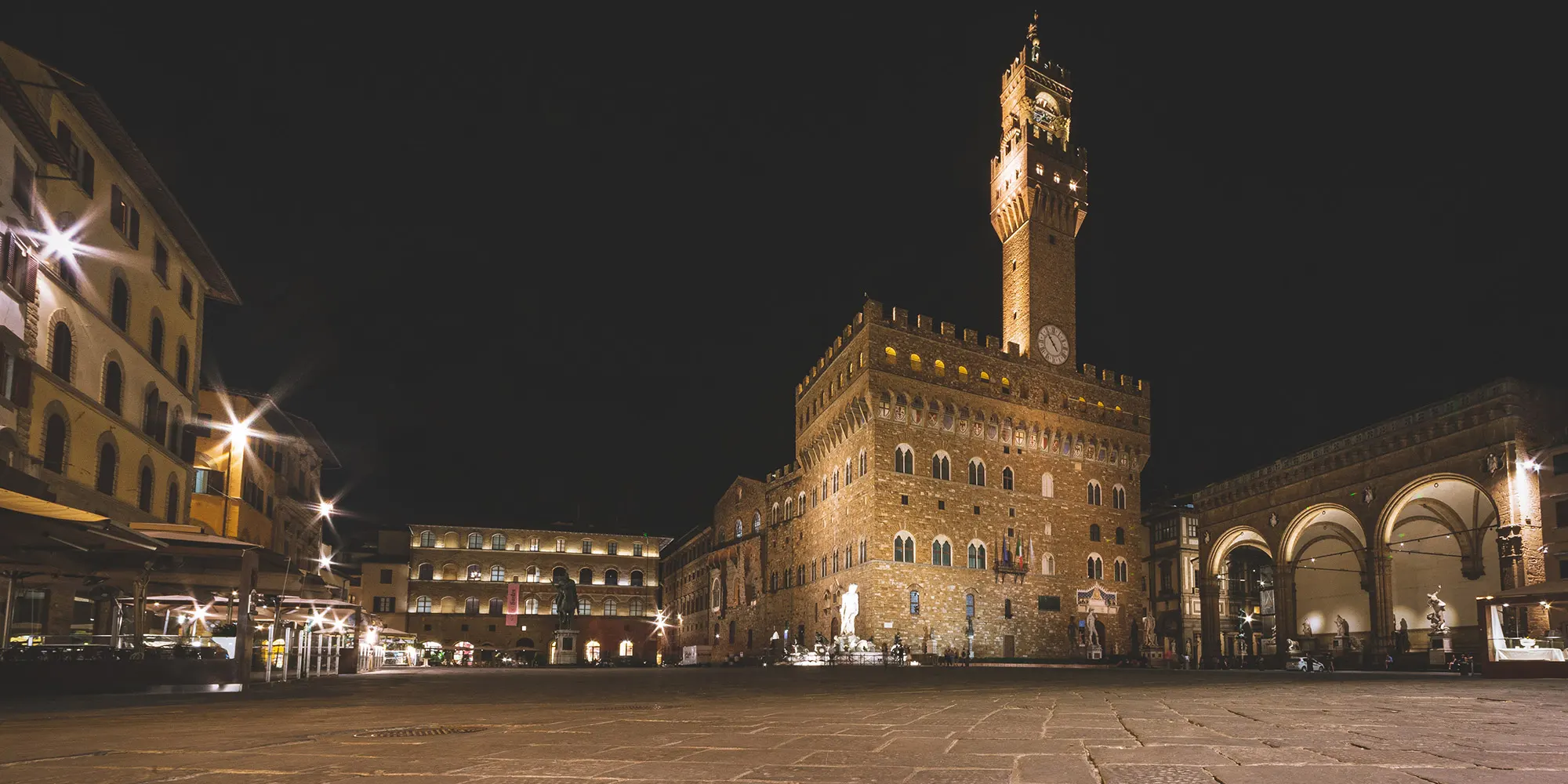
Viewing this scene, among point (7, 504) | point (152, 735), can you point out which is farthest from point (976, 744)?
point (7, 504)

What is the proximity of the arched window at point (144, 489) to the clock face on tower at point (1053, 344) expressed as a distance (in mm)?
37046

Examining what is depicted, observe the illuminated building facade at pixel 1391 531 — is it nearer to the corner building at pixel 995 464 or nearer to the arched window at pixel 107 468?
the corner building at pixel 995 464

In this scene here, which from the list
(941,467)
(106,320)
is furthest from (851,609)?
(106,320)

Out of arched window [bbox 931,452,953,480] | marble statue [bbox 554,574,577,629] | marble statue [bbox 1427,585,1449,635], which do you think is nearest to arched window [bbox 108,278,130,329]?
marble statue [bbox 554,574,577,629]

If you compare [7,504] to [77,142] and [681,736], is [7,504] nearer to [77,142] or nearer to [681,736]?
[681,736]

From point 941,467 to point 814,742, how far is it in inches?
1567

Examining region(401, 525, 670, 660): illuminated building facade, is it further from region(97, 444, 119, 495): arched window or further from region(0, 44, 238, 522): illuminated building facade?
region(97, 444, 119, 495): arched window

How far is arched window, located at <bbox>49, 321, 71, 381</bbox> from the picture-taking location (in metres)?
19.9

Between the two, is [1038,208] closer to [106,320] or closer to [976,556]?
[976,556]

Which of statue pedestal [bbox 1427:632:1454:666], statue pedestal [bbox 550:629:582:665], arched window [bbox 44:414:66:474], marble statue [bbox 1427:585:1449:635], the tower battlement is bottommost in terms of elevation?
statue pedestal [bbox 550:629:582:665]

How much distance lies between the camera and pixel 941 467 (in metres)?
45.6

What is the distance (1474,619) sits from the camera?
36.4 meters

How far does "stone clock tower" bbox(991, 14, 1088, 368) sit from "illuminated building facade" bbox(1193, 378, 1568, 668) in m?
10.7

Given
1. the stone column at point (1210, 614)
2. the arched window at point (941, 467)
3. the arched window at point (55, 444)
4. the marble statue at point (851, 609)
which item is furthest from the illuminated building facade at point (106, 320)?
the stone column at point (1210, 614)
